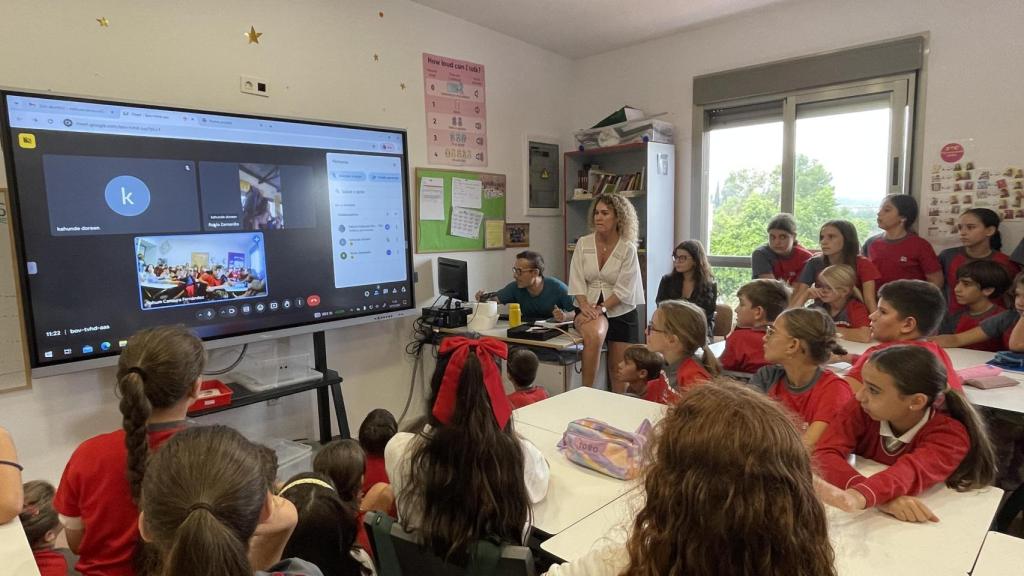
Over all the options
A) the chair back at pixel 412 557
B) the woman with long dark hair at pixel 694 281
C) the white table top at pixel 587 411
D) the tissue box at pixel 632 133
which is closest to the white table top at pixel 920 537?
the chair back at pixel 412 557

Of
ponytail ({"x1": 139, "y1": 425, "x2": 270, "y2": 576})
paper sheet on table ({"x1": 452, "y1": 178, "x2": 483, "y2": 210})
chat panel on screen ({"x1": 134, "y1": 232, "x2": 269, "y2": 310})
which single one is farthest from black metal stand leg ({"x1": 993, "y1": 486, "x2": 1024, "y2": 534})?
paper sheet on table ({"x1": 452, "y1": 178, "x2": 483, "y2": 210})

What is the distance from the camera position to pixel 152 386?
1451mm

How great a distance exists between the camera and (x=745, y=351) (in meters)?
2.54

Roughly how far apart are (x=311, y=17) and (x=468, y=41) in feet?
4.22

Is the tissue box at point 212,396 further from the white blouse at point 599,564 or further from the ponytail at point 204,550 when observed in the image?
the white blouse at point 599,564

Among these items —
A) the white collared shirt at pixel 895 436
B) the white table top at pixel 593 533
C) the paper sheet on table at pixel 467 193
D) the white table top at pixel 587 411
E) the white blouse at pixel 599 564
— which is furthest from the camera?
the paper sheet on table at pixel 467 193

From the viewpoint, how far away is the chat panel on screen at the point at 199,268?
97.0 inches

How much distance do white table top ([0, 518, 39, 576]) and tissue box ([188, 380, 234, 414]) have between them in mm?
1215

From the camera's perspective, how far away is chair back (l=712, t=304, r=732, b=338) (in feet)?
12.5

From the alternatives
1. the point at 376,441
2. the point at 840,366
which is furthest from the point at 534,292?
the point at 376,441

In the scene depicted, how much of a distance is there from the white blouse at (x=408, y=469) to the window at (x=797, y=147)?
11.6 feet

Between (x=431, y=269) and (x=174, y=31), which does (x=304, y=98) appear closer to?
(x=174, y=31)

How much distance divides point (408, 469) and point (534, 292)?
2.72 m

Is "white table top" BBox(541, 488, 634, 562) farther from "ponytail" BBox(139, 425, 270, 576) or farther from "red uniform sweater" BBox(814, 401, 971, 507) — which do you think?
"ponytail" BBox(139, 425, 270, 576)
